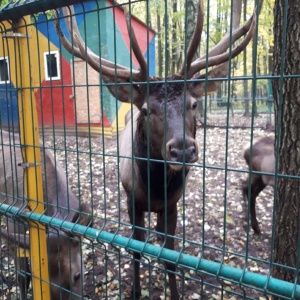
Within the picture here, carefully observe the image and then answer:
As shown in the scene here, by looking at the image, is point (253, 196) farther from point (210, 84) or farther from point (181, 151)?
point (181, 151)

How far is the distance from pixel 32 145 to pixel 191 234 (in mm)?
2949

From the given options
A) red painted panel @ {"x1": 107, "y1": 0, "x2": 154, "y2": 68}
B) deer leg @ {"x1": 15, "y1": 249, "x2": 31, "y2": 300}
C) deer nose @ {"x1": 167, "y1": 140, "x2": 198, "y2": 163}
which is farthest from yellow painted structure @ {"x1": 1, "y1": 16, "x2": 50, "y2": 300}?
red painted panel @ {"x1": 107, "y1": 0, "x2": 154, "y2": 68}

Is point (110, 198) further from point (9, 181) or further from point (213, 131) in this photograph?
point (213, 131)

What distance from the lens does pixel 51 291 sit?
2521 mm

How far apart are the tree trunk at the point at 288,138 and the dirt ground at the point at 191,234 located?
0.94ft

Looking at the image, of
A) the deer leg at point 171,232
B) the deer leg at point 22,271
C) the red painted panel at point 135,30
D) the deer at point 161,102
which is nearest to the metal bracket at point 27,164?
the deer at point 161,102

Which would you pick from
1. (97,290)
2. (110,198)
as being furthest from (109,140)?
(97,290)

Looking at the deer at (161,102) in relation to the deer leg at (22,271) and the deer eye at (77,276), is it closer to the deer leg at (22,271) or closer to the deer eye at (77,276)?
the deer eye at (77,276)

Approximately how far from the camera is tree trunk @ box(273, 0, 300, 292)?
203 centimetres

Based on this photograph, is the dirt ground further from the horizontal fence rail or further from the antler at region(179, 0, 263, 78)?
the antler at region(179, 0, 263, 78)

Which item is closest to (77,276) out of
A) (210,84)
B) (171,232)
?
(171,232)

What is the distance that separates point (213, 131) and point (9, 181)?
35.4 feet

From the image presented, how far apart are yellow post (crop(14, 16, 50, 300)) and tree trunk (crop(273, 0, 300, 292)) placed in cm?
171

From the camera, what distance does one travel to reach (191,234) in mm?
4590
